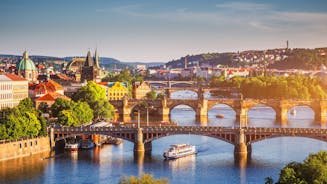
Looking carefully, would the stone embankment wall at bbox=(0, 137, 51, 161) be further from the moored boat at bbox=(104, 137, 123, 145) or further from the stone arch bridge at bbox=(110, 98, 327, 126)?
the stone arch bridge at bbox=(110, 98, 327, 126)

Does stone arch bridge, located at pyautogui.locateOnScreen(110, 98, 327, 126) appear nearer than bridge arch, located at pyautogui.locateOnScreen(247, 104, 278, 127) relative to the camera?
No

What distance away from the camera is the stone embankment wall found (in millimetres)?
46281

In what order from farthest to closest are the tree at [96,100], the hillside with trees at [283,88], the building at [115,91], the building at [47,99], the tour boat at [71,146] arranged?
the hillside with trees at [283,88] → the building at [115,91] → the tree at [96,100] → the building at [47,99] → the tour boat at [71,146]


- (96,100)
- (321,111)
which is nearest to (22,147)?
(96,100)

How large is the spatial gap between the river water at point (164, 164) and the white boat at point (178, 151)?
0.44m

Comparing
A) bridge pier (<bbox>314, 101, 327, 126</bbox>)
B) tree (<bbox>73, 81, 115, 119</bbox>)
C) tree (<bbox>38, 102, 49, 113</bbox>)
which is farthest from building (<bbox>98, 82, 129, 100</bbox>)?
bridge pier (<bbox>314, 101, 327, 126</bbox>)

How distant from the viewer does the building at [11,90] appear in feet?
217

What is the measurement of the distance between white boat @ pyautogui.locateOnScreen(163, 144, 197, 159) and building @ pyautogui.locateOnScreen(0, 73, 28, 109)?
68.3 ft

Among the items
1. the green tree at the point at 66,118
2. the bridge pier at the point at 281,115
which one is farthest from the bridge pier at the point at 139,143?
the bridge pier at the point at 281,115

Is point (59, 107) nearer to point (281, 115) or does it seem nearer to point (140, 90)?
point (281, 115)

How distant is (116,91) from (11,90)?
87.3 ft

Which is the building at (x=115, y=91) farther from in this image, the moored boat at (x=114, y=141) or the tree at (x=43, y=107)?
the moored boat at (x=114, y=141)

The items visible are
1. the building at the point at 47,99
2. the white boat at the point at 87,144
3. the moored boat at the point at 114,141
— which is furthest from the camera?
the building at the point at 47,99

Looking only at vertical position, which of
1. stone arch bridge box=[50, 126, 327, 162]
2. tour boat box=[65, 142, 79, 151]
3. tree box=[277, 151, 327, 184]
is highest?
stone arch bridge box=[50, 126, 327, 162]
